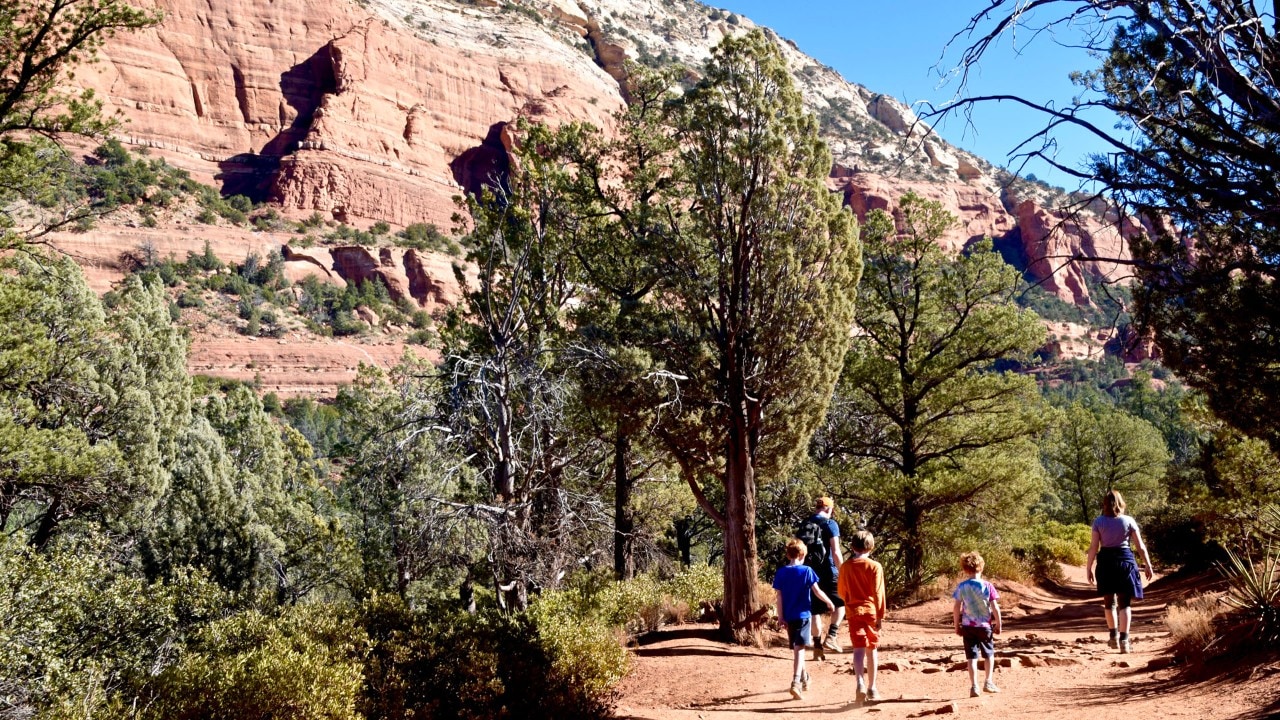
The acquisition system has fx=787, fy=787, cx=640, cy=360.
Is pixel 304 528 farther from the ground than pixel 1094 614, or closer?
farther from the ground

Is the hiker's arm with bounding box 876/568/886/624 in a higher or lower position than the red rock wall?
lower

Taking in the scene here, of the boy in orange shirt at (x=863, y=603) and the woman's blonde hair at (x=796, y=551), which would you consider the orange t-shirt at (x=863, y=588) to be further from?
the woman's blonde hair at (x=796, y=551)

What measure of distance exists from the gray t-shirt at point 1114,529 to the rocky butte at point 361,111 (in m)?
70.5

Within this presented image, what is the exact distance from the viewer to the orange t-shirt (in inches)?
262

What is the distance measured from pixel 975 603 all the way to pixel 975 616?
0.44 feet

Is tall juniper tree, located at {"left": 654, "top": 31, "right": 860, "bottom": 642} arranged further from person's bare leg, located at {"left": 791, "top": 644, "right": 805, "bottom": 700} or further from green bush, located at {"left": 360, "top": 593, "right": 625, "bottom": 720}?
person's bare leg, located at {"left": 791, "top": 644, "right": 805, "bottom": 700}

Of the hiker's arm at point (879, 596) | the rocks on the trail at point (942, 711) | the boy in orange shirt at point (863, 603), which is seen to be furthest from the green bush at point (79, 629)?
the rocks on the trail at point (942, 711)

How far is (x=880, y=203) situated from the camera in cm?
12406

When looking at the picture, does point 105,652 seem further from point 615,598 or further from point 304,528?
point 304,528

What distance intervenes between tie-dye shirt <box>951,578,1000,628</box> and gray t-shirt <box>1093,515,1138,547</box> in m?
1.56

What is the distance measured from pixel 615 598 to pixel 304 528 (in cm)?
1749

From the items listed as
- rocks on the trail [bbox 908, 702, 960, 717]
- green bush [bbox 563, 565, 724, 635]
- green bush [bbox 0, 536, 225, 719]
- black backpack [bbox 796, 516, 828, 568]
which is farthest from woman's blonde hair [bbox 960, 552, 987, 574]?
green bush [bbox 0, 536, 225, 719]

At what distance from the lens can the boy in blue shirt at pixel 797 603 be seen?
7.06 m

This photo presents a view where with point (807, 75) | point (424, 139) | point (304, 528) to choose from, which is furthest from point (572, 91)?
point (304, 528)
